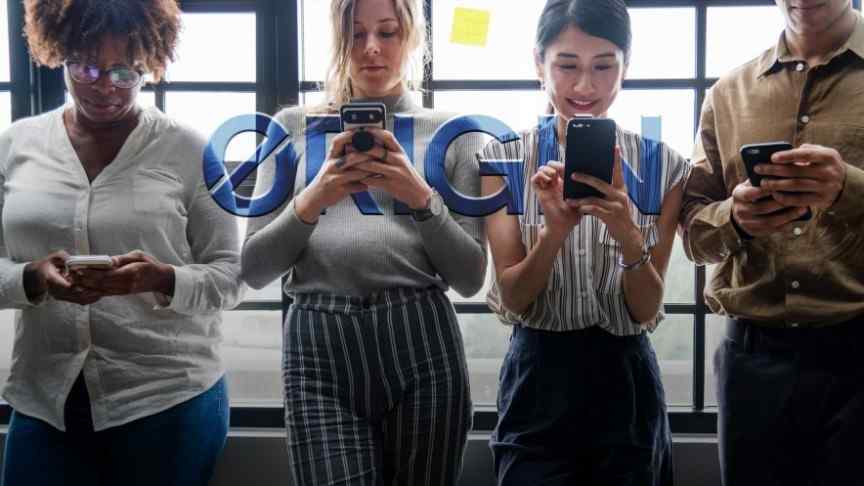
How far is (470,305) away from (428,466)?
0.88 metres

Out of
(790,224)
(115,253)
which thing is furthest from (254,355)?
(790,224)

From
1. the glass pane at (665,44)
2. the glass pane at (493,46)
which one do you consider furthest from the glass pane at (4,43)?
the glass pane at (665,44)

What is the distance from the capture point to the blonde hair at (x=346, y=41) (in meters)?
1.27

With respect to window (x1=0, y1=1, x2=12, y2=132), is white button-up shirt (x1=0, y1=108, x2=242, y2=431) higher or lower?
lower

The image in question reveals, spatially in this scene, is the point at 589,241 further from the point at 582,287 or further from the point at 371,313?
the point at 371,313

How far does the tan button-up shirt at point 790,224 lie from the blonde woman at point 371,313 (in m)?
0.44

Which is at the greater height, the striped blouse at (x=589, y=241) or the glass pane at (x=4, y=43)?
the glass pane at (x=4, y=43)

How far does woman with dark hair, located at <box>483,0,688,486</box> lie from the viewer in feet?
4.01

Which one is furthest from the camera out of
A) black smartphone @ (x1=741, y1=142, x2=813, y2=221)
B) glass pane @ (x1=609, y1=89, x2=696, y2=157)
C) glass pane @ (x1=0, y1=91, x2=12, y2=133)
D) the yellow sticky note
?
glass pane @ (x1=0, y1=91, x2=12, y2=133)

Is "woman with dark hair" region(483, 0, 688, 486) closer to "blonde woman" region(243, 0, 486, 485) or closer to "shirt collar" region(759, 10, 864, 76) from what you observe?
"blonde woman" region(243, 0, 486, 485)

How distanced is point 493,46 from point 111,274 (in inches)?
44.9

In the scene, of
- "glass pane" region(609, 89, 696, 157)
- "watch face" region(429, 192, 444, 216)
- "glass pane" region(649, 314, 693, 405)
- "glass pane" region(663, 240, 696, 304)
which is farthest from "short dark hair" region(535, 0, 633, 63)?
"glass pane" region(649, 314, 693, 405)

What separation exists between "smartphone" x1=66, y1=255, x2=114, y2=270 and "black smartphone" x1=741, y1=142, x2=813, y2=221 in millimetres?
1063

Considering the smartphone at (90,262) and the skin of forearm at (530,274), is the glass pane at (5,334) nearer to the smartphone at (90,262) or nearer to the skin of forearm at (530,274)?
the smartphone at (90,262)
